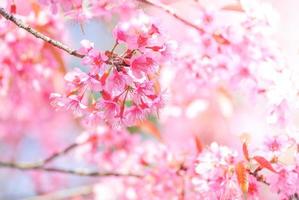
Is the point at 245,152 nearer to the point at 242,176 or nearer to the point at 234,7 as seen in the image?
the point at 242,176

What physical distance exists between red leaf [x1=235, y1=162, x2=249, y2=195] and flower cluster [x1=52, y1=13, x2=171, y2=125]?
292 mm

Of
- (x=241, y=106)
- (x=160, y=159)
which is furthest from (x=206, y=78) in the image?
(x=241, y=106)

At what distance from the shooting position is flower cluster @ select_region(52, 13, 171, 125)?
4.40 ft

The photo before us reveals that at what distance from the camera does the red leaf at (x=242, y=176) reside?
1533 mm

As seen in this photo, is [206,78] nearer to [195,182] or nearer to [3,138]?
[195,182]

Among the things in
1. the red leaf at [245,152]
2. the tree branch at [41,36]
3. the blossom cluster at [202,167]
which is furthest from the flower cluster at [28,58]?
the red leaf at [245,152]

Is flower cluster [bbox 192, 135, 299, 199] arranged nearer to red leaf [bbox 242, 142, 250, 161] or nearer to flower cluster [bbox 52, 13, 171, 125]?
red leaf [bbox 242, 142, 250, 161]

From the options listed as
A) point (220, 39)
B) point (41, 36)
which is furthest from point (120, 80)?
point (220, 39)

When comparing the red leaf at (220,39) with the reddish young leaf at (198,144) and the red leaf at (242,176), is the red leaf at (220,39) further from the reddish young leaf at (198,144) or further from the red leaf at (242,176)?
the red leaf at (242,176)

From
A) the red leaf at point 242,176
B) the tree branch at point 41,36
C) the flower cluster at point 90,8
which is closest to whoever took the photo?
the tree branch at point 41,36

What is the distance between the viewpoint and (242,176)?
1562 millimetres

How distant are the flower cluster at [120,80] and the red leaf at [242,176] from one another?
0.29 m

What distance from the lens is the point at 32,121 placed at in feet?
13.1

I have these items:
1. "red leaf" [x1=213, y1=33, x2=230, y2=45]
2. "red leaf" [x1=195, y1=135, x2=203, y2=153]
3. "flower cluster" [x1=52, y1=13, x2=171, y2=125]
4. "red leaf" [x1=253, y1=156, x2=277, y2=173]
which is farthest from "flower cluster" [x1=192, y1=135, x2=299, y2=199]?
"red leaf" [x1=213, y1=33, x2=230, y2=45]
